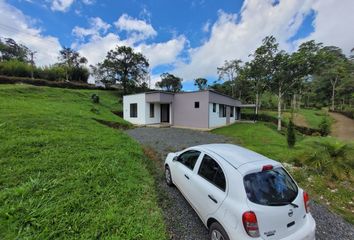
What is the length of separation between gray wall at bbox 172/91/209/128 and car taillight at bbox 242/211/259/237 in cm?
1414

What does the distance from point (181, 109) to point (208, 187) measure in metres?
15.5

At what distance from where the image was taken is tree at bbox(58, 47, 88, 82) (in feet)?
126

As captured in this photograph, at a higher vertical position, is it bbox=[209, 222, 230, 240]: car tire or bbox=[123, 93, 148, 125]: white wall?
bbox=[123, 93, 148, 125]: white wall

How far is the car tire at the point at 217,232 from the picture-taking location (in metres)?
2.13

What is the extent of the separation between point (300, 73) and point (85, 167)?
19481mm

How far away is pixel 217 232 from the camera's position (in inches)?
89.5

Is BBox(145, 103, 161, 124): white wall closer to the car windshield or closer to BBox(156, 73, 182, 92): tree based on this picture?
the car windshield

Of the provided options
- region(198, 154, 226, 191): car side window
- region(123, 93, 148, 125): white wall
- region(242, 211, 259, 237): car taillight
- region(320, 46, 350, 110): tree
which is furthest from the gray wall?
region(242, 211, 259, 237): car taillight

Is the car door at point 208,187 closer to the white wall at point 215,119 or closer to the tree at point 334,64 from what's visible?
the white wall at point 215,119

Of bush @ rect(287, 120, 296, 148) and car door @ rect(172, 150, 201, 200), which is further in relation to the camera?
bush @ rect(287, 120, 296, 148)

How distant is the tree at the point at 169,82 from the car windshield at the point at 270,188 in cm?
4527

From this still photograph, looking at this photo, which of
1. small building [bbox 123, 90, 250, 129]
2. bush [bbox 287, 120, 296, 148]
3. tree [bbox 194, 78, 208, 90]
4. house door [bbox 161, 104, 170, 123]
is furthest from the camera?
tree [bbox 194, 78, 208, 90]

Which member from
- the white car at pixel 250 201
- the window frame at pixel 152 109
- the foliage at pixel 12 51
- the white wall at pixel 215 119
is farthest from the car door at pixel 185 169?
the foliage at pixel 12 51

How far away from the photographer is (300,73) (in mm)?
16031
